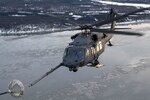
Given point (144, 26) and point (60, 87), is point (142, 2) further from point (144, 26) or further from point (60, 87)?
point (60, 87)

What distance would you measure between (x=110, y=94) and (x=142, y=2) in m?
52.3

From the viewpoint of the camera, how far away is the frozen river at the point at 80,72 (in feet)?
80.1

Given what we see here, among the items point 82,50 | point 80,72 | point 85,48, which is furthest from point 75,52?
point 80,72

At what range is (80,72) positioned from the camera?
2848 centimetres

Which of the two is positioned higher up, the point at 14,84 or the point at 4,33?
the point at 14,84

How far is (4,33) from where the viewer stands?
47188 millimetres

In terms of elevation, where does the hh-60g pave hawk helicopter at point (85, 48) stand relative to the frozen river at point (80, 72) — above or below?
above

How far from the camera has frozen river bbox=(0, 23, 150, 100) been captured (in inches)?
961

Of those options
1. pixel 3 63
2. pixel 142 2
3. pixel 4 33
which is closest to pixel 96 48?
pixel 3 63

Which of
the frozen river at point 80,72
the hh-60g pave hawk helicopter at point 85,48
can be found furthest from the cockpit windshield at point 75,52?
the frozen river at point 80,72

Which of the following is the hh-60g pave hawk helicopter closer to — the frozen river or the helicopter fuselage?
the helicopter fuselage

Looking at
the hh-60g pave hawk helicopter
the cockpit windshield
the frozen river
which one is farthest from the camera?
the frozen river

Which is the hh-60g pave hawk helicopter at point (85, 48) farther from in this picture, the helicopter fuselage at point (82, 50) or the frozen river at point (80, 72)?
the frozen river at point (80, 72)

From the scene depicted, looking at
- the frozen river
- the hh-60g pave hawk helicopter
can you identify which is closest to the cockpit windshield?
the hh-60g pave hawk helicopter
